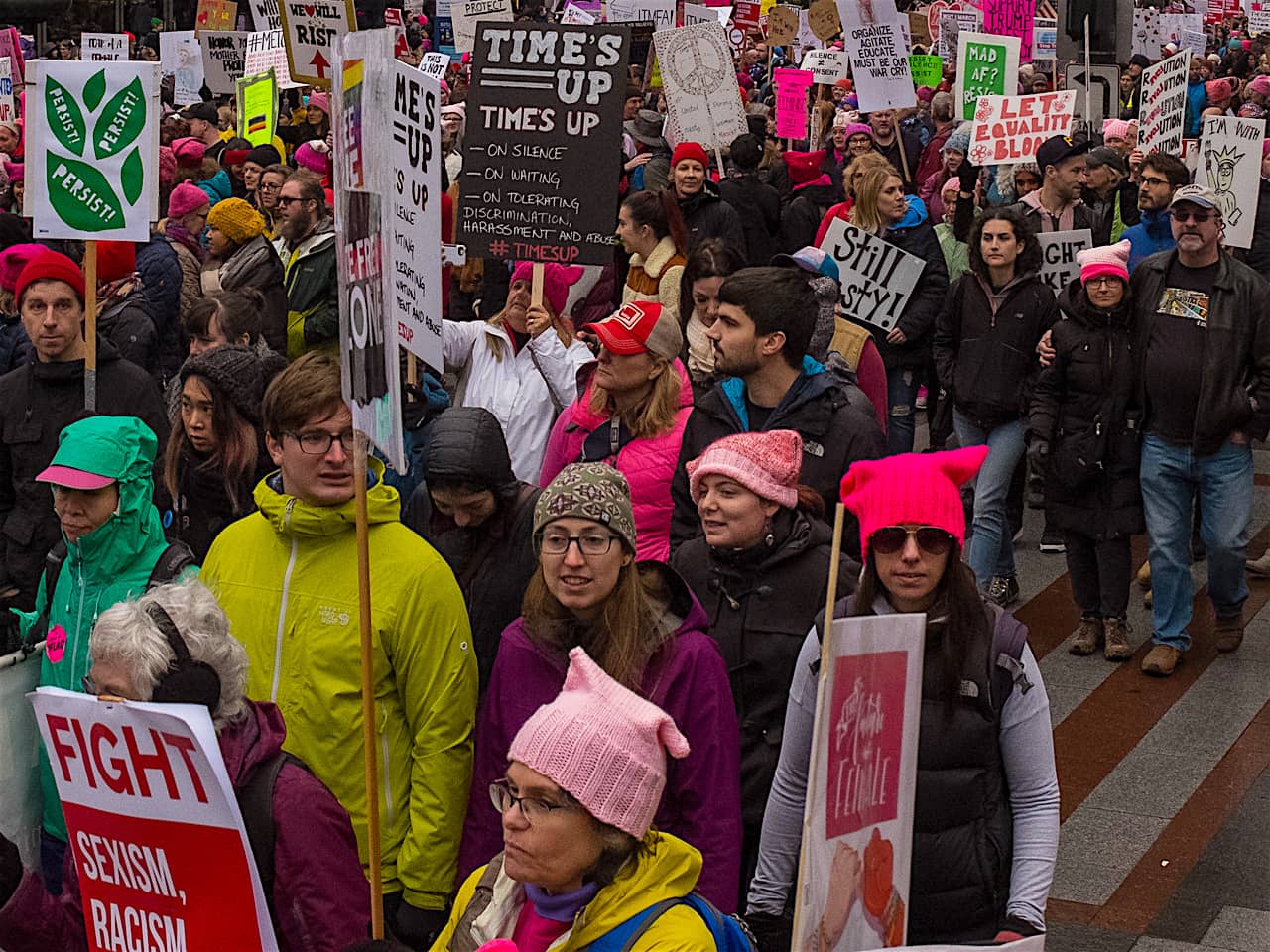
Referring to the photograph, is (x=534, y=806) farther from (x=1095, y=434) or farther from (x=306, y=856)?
(x=1095, y=434)

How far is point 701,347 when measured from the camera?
28.0 ft

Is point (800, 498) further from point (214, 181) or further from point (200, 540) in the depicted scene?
point (214, 181)

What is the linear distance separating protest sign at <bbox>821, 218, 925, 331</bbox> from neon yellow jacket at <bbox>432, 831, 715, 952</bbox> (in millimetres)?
6485

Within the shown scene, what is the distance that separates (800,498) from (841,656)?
5.49 feet

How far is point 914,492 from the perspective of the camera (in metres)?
4.18

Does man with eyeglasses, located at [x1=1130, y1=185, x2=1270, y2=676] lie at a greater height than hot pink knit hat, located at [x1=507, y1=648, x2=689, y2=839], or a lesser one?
lesser

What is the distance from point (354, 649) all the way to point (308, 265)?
517 cm

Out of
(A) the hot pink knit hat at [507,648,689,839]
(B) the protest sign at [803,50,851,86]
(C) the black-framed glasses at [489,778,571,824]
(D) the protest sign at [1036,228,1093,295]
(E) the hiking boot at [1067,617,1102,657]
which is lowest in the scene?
(E) the hiking boot at [1067,617,1102,657]

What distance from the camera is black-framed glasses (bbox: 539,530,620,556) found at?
14.2 ft

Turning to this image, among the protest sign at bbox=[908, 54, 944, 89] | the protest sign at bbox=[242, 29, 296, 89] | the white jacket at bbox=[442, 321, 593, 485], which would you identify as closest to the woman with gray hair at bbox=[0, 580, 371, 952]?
the white jacket at bbox=[442, 321, 593, 485]

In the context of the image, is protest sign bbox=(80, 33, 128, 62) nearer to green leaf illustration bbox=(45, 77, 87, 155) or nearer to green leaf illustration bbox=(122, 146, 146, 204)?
green leaf illustration bbox=(45, 77, 87, 155)

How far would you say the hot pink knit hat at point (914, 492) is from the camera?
416 centimetres

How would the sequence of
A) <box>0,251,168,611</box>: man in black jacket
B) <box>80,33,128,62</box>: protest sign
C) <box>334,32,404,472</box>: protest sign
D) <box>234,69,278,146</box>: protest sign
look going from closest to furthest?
<box>334,32,404,472</box>: protest sign < <box>0,251,168,611</box>: man in black jacket < <box>234,69,278,146</box>: protest sign < <box>80,33,128,62</box>: protest sign

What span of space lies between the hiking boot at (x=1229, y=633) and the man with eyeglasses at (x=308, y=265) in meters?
4.02
